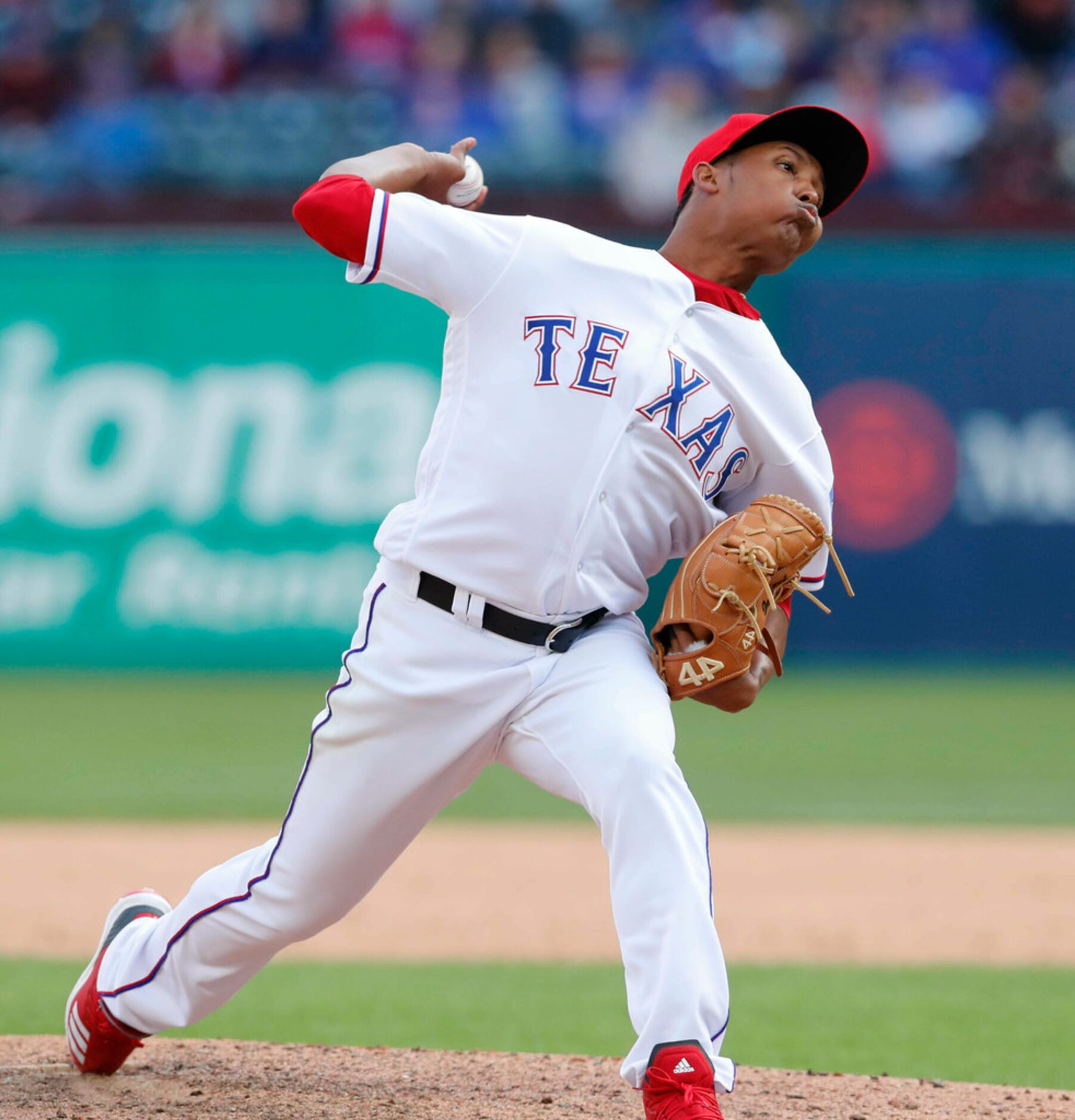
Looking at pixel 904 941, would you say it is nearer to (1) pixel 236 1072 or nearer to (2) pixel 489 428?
(1) pixel 236 1072

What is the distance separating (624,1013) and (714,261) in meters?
2.10

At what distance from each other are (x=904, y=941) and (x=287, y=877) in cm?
278

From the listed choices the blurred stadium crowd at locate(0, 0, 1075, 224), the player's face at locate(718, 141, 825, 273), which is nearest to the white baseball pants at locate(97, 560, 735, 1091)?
the player's face at locate(718, 141, 825, 273)

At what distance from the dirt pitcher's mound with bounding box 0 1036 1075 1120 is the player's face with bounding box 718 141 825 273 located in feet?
5.13

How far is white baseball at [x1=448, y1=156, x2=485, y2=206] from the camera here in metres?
3.20

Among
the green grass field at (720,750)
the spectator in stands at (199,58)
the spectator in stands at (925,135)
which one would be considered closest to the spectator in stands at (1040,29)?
the spectator in stands at (925,135)

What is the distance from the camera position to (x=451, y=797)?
300cm

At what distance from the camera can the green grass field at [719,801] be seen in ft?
13.1

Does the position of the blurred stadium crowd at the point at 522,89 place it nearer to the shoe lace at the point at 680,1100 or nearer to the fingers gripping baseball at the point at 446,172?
the fingers gripping baseball at the point at 446,172

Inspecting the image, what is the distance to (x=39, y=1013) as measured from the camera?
13.4 feet

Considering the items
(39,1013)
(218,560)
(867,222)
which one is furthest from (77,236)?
(39,1013)

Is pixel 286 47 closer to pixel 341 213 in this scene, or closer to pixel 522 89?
pixel 522 89

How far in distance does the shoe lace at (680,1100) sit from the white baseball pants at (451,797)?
4cm

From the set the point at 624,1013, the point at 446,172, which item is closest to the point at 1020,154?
the point at 624,1013
